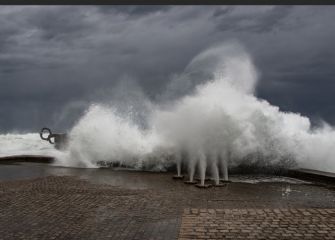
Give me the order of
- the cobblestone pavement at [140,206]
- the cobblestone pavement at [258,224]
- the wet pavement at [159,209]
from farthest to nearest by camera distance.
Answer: the cobblestone pavement at [140,206], the wet pavement at [159,209], the cobblestone pavement at [258,224]

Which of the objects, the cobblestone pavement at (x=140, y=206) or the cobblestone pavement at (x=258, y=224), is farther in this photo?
the cobblestone pavement at (x=140, y=206)

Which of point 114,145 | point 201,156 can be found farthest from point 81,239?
point 114,145

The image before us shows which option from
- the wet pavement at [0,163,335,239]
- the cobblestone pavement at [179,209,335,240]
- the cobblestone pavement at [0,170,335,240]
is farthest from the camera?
the cobblestone pavement at [0,170,335,240]

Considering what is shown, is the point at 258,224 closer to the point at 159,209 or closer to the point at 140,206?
the point at 159,209

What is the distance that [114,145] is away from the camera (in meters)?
14.8

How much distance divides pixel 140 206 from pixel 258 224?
83.2 inches

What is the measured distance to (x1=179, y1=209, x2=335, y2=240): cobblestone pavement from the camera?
216 inches

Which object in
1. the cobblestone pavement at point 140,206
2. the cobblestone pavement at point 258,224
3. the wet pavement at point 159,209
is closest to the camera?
the cobblestone pavement at point 258,224

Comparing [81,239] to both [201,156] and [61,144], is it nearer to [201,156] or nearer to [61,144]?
[201,156]

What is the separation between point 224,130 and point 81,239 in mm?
8101

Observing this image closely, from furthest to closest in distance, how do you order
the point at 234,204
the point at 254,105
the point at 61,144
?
the point at 61,144 < the point at 254,105 < the point at 234,204

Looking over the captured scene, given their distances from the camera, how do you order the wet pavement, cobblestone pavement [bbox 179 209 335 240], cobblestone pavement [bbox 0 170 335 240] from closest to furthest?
cobblestone pavement [bbox 179 209 335 240]
the wet pavement
cobblestone pavement [bbox 0 170 335 240]

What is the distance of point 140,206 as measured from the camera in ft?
23.7

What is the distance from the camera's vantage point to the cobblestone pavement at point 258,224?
5.49m
